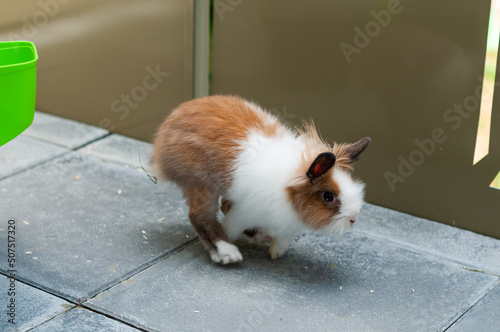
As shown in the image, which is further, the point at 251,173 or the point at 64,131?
the point at 64,131

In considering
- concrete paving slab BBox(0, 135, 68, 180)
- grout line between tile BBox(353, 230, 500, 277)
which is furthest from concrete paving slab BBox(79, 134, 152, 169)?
grout line between tile BBox(353, 230, 500, 277)

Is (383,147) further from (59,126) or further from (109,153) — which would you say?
(59,126)

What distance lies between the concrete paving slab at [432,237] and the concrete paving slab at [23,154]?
2.34 metres

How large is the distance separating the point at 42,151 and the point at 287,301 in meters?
2.55

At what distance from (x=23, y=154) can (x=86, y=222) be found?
119 centimetres

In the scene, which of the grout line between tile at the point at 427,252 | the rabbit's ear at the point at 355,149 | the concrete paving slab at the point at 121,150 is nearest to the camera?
the rabbit's ear at the point at 355,149

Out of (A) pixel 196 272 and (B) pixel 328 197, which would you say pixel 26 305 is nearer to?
(A) pixel 196 272

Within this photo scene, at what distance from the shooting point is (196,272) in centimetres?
362

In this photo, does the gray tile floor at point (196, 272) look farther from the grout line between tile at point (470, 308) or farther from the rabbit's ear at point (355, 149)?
the rabbit's ear at point (355, 149)
